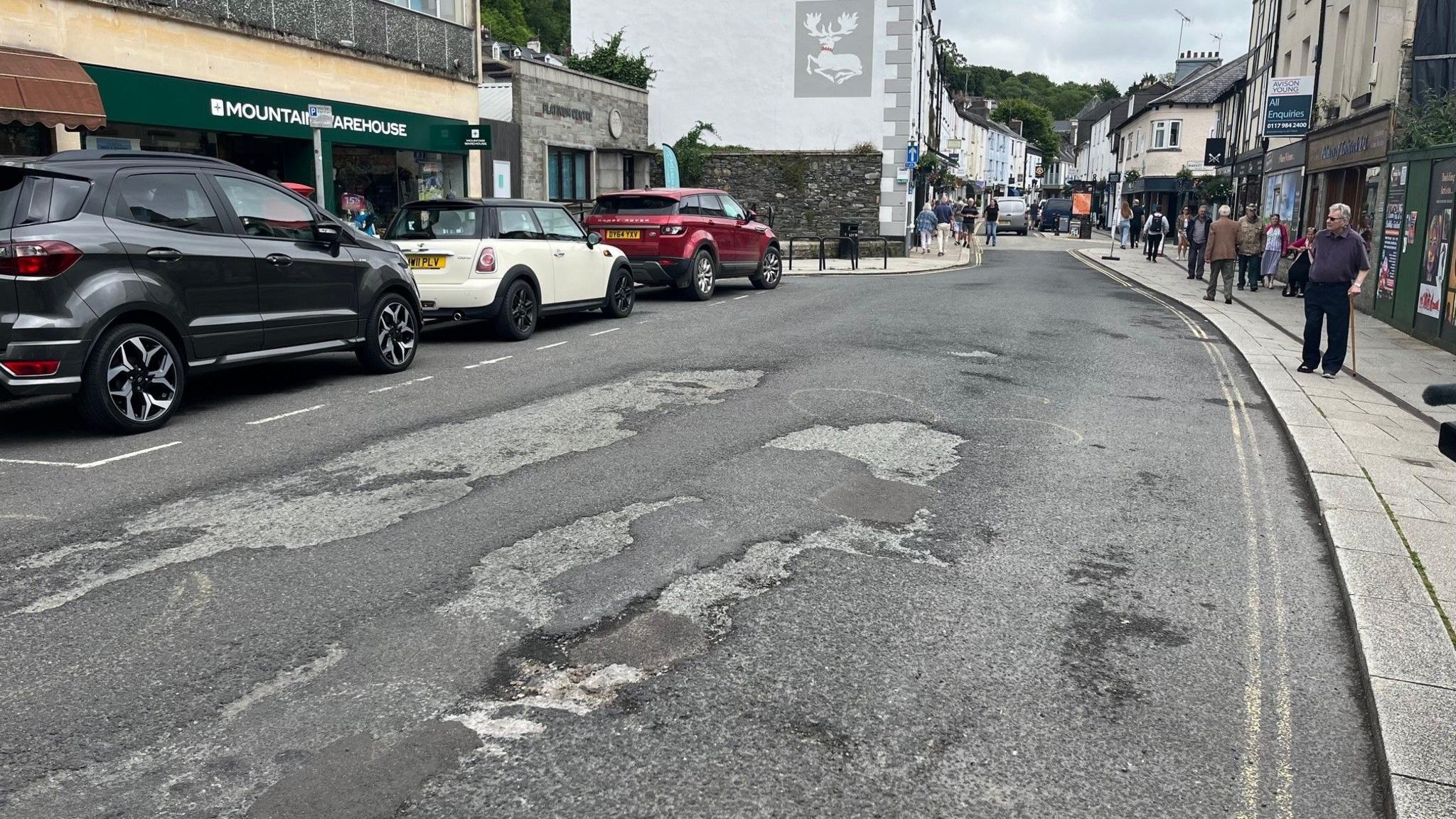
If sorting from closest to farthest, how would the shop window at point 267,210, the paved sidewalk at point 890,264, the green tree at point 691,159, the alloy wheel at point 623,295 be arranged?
the shop window at point 267,210
the alloy wheel at point 623,295
the paved sidewalk at point 890,264
the green tree at point 691,159

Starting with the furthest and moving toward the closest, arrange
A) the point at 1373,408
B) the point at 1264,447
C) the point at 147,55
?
1. the point at 147,55
2. the point at 1373,408
3. the point at 1264,447

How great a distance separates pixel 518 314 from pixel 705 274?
231 inches

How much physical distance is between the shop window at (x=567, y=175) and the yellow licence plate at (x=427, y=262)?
1524 cm

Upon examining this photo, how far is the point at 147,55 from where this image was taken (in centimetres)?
1508

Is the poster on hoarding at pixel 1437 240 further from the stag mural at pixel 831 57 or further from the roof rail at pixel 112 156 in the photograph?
the stag mural at pixel 831 57

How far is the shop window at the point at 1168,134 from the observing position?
5922 centimetres

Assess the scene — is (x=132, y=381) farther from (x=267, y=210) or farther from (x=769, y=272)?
(x=769, y=272)

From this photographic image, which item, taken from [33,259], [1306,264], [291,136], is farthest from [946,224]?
[33,259]

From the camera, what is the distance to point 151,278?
732 centimetres

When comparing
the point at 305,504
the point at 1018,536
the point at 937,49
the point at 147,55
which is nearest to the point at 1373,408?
the point at 1018,536

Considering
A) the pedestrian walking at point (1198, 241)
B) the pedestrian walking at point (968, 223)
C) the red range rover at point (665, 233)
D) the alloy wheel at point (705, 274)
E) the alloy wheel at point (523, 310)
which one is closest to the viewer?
the alloy wheel at point (523, 310)

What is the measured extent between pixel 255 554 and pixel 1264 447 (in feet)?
22.2

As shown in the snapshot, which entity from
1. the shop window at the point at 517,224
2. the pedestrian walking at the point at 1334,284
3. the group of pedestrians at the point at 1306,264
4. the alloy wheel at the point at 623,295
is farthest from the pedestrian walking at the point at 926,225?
the shop window at the point at 517,224

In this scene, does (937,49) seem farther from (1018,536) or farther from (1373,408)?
(1018,536)
